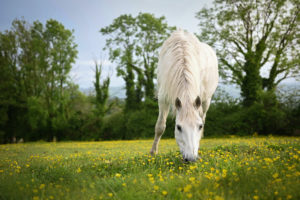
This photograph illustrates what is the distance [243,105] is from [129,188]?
17.6 meters

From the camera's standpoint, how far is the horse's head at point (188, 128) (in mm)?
3189

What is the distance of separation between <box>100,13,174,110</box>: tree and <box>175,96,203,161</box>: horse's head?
19652 mm

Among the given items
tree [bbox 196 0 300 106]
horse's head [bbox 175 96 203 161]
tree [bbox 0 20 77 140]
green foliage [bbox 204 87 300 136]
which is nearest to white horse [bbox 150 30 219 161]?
horse's head [bbox 175 96 203 161]

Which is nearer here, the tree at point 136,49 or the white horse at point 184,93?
the white horse at point 184,93

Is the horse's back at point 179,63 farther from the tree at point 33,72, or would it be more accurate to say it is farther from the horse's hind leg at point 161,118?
the tree at point 33,72

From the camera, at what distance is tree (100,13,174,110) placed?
2389cm

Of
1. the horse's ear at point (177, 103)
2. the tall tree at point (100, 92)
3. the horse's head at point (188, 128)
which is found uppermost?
the tall tree at point (100, 92)

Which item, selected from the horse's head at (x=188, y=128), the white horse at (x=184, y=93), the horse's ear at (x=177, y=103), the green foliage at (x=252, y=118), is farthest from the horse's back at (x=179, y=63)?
the green foliage at (x=252, y=118)

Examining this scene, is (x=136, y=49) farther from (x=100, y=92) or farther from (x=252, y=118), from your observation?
(x=252, y=118)

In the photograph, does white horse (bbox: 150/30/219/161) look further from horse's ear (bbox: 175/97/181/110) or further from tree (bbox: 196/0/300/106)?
tree (bbox: 196/0/300/106)

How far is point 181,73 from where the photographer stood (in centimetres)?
381

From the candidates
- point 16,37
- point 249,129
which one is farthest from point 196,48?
point 16,37

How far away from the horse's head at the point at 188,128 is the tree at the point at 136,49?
19.7 metres

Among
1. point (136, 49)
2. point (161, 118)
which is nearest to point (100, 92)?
point (136, 49)
